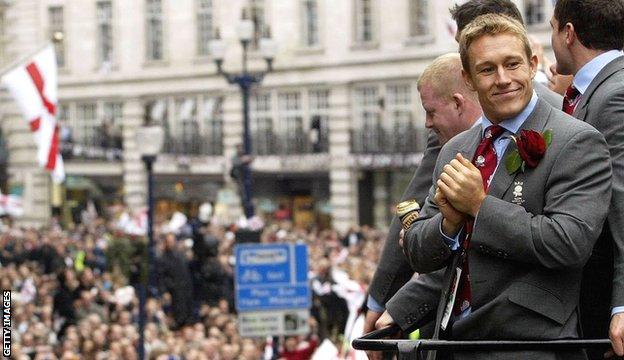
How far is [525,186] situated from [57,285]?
63.1 ft

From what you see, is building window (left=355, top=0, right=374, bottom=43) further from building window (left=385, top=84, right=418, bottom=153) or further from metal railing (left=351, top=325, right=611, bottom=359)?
metal railing (left=351, top=325, right=611, bottom=359)

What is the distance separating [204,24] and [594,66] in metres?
45.1

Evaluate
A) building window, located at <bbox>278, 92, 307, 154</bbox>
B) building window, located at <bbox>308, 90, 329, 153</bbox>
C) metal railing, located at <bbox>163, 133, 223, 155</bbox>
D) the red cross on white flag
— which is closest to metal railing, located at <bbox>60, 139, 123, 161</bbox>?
metal railing, located at <bbox>163, 133, 223, 155</bbox>

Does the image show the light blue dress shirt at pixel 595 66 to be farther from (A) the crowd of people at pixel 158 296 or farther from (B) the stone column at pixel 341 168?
(B) the stone column at pixel 341 168

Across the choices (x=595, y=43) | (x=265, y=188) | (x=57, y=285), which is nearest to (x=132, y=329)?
(x=57, y=285)

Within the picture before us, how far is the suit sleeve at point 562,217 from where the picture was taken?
348 cm

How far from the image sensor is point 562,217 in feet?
11.5

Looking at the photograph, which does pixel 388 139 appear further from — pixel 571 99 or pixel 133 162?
pixel 571 99

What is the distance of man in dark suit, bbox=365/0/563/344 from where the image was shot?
4996 mm

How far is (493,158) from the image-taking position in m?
3.76

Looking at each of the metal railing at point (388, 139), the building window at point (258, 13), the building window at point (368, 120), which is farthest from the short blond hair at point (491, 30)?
the building window at point (258, 13)

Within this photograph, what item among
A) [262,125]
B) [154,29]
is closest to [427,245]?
[262,125]

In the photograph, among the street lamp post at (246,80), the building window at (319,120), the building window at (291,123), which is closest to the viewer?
the street lamp post at (246,80)

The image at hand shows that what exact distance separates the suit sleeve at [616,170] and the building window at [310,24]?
41.8 m
